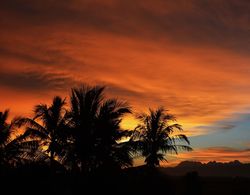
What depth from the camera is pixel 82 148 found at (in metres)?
26.1

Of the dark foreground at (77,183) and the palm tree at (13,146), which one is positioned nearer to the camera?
the dark foreground at (77,183)

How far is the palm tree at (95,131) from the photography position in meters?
26.1

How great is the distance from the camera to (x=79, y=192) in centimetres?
2303

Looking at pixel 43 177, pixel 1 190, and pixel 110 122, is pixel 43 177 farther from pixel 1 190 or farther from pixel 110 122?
pixel 110 122

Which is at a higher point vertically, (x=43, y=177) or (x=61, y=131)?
(x=61, y=131)

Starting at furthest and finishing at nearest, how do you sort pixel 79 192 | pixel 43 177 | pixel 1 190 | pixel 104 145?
pixel 104 145, pixel 79 192, pixel 43 177, pixel 1 190

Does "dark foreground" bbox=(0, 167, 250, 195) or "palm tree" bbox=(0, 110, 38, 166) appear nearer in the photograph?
"dark foreground" bbox=(0, 167, 250, 195)

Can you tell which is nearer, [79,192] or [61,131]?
[79,192]

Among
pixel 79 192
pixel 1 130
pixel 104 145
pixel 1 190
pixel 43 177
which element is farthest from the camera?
pixel 1 130

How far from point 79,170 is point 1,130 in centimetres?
828

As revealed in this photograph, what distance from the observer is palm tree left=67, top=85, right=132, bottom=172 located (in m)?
26.1

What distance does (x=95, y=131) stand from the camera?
86.3 ft

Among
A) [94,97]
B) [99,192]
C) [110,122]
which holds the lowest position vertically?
[99,192]

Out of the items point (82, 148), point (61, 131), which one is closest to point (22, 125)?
point (61, 131)
